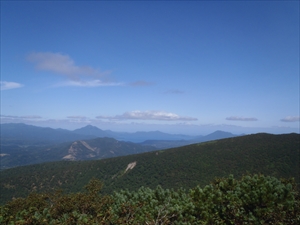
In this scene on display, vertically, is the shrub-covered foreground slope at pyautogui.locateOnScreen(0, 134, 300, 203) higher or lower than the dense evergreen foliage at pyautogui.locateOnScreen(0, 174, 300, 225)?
lower

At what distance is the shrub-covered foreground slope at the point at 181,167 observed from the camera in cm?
6254

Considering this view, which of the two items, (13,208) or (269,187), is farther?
(13,208)

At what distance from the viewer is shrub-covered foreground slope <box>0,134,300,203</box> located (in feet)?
205

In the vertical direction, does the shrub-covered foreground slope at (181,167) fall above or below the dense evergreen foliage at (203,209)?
below

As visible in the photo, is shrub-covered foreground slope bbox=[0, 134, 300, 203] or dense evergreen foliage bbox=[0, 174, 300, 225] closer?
dense evergreen foliage bbox=[0, 174, 300, 225]

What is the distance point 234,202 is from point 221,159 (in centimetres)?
6336

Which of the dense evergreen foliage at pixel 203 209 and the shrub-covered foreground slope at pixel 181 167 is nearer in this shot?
the dense evergreen foliage at pixel 203 209

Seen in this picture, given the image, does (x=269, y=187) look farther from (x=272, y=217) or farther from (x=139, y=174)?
(x=139, y=174)

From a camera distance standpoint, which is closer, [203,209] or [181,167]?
[203,209]

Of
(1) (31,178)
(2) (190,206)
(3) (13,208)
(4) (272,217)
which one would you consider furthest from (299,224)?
(1) (31,178)

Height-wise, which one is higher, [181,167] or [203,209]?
[203,209]

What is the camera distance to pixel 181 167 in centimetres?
7656

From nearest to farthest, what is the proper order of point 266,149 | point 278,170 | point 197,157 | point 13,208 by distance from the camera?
point 13,208, point 278,170, point 266,149, point 197,157

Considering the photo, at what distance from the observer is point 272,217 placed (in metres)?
12.4
